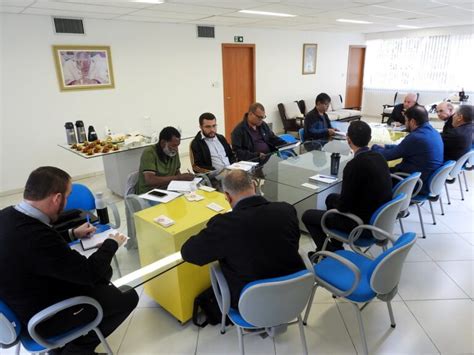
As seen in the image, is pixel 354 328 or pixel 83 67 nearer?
pixel 354 328

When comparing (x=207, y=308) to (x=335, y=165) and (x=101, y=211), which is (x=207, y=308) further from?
(x=335, y=165)

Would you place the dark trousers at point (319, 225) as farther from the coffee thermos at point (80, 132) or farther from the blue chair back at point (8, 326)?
the coffee thermos at point (80, 132)

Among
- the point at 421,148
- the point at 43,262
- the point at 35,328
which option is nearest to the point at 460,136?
the point at 421,148

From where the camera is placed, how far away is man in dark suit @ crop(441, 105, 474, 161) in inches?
136

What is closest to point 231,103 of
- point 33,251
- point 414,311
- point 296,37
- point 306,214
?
point 296,37

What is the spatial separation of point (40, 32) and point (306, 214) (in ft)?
14.7

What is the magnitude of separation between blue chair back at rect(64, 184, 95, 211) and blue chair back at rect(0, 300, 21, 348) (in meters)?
1.07

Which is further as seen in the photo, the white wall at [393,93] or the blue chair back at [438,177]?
the white wall at [393,93]

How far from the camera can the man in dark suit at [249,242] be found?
1486 mm

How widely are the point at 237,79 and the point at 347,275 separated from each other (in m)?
5.87

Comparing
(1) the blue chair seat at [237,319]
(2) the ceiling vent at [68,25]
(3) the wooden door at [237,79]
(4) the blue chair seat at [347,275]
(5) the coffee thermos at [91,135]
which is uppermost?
(2) the ceiling vent at [68,25]

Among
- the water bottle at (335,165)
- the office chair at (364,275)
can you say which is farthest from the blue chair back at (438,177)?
the office chair at (364,275)

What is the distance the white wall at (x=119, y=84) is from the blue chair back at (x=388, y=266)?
15.3 ft

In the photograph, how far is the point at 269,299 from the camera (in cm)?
148
